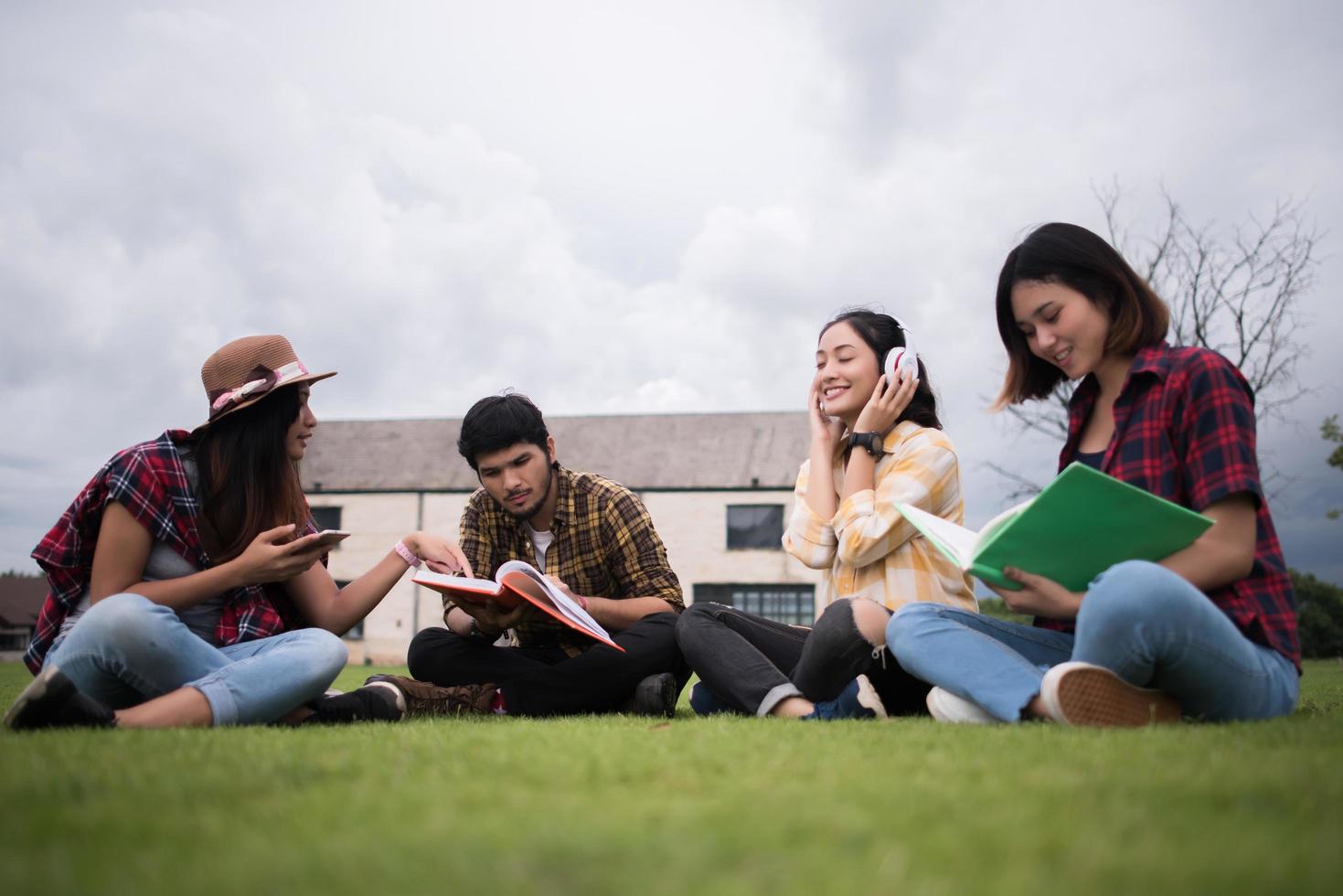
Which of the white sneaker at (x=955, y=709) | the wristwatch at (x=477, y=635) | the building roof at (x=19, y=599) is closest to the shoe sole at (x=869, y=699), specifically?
the white sneaker at (x=955, y=709)

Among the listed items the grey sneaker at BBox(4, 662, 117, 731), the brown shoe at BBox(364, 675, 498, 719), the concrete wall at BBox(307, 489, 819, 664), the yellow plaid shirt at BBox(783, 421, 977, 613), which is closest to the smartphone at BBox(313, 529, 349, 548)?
the grey sneaker at BBox(4, 662, 117, 731)

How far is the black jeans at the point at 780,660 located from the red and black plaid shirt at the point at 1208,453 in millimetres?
1102

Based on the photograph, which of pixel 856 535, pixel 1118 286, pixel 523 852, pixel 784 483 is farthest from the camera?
pixel 784 483

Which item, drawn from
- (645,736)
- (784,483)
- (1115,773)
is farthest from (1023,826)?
(784,483)

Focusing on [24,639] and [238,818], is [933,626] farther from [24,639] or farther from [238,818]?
[24,639]

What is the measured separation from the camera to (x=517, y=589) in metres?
3.30

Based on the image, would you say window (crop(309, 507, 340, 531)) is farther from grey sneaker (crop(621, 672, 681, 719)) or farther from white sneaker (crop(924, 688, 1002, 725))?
white sneaker (crop(924, 688, 1002, 725))

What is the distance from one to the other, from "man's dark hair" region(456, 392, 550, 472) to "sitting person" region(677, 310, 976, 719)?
1108 millimetres

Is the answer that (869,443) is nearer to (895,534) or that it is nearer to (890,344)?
(895,534)

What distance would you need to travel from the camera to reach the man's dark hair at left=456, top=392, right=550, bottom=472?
4191mm

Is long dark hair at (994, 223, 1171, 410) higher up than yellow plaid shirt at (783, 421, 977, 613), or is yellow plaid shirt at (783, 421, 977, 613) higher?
long dark hair at (994, 223, 1171, 410)

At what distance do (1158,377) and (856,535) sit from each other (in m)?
1.18

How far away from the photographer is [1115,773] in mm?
1864

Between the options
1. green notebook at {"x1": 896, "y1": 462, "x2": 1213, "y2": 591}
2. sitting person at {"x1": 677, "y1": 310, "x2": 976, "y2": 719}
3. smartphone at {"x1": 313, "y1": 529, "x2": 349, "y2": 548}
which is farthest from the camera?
sitting person at {"x1": 677, "y1": 310, "x2": 976, "y2": 719}
